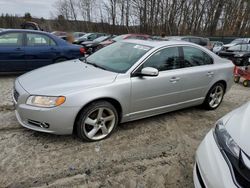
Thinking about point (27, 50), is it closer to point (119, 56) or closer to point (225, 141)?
point (119, 56)

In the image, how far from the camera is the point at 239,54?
11.0 meters

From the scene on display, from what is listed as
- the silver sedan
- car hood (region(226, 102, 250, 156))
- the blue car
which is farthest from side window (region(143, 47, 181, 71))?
the blue car

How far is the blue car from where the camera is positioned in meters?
5.71

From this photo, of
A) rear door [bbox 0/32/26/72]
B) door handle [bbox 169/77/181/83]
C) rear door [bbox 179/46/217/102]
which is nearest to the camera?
door handle [bbox 169/77/181/83]

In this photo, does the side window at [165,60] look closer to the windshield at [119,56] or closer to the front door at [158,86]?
the front door at [158,86]

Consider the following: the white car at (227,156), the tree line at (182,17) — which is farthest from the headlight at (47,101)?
the tree line at (182,17)

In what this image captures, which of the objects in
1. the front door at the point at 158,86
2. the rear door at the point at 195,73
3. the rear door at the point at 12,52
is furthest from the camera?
the rear door at the point at 12,52

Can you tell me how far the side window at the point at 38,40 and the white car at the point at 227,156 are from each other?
5.56 meters

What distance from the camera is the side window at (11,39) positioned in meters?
5.71

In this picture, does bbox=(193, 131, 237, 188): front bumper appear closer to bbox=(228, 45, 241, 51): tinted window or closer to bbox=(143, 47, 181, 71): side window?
bbox=(143, 47, 181, 71): side window

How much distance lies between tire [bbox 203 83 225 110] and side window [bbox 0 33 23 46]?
5.11 m

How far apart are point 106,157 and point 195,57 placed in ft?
8.21

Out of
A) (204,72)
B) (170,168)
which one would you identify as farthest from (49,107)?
(204,72)

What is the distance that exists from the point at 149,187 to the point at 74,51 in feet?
17.1
